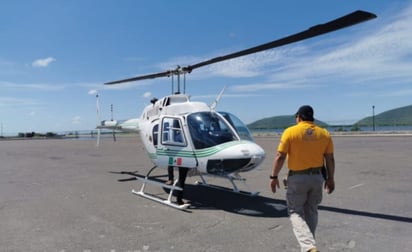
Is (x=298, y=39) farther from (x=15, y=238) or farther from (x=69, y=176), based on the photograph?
(x=69, y=176)

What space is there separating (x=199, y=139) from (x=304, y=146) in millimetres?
3253

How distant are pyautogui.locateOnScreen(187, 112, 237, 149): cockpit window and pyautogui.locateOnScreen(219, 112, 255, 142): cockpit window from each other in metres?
0.15

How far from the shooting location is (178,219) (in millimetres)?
6582

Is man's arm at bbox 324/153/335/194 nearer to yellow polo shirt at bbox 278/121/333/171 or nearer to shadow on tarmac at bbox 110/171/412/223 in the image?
yellow polo shirt at bbox 278/121/333/171

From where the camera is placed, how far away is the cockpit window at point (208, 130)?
7230 millimetres

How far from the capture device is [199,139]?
736 centimetres

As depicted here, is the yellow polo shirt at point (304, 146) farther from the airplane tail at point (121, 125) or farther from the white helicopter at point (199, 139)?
the airplane tail at point (121, 125)

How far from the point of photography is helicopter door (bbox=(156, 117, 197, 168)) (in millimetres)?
7531

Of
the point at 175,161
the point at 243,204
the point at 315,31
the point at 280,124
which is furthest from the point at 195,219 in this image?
the point at 280,124

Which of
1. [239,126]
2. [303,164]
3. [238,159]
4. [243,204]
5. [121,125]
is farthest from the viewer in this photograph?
[121,125]

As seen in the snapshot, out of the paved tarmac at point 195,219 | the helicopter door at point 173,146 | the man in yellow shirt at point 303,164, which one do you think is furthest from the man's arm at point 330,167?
the helicopter door at point 173,146

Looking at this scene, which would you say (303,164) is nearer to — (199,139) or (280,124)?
(199,139)

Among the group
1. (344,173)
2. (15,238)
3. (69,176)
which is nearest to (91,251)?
(15,238)

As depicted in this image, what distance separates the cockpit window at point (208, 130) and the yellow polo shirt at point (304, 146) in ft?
9.15
